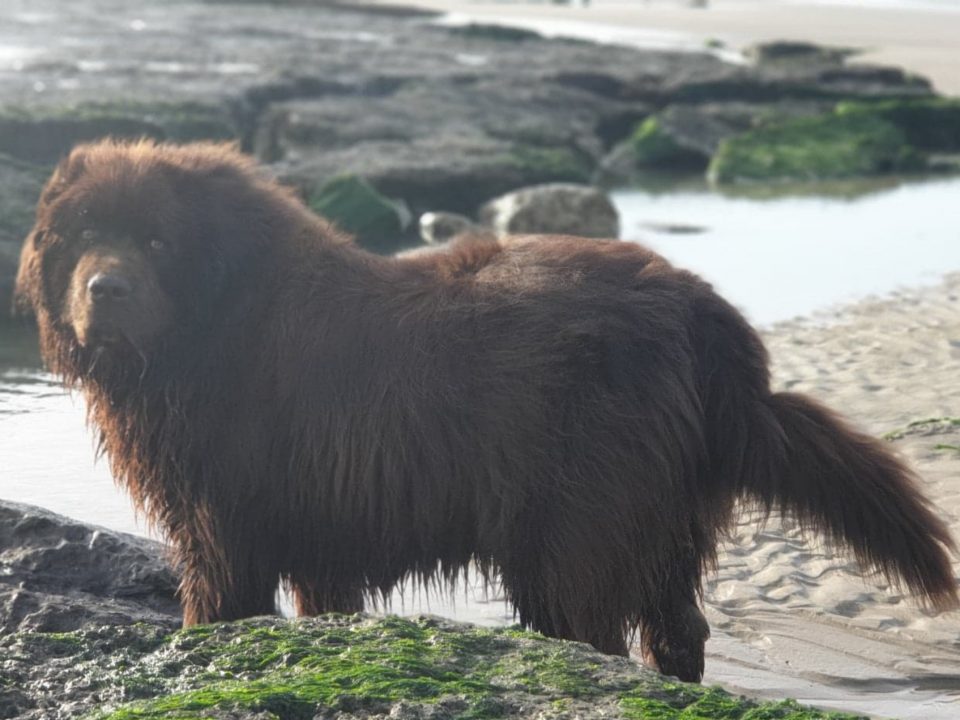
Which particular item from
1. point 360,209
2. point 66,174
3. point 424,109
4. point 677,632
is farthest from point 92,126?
point 677,632

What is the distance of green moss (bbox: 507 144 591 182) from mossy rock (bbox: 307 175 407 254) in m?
2.23

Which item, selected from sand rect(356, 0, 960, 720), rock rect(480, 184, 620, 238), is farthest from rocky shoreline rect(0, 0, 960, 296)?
sand rect(356, 0, 960, 720)

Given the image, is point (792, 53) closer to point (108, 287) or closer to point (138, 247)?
point (138, 247)

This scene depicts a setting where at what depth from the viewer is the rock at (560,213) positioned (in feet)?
44.4

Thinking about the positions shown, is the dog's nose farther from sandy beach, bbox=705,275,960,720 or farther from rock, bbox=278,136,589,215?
rock, bbox=278,136,589,215

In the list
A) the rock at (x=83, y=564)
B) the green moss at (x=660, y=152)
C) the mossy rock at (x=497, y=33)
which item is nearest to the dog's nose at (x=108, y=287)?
the rock at (x=83, y=564)

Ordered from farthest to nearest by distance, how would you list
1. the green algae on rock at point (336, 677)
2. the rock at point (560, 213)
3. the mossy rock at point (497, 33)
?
the mossy rock at point (497, 33)
the rock at point (560, 213)
the green algae on rock at point (336, 677)

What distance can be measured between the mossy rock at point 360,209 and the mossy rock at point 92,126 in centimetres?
182

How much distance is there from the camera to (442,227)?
13609 mm

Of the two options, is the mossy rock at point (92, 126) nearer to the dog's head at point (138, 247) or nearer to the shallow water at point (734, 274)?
the shallow water at point (734, 274)

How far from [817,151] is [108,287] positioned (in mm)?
15843

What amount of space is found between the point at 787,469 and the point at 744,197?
1291 centimetres

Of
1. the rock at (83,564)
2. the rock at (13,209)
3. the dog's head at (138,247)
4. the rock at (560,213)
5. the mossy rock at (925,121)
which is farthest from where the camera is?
the mossy rock at (925,121)

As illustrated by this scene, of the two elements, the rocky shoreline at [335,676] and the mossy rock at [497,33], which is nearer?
the rocky shoreline at [335,676]
